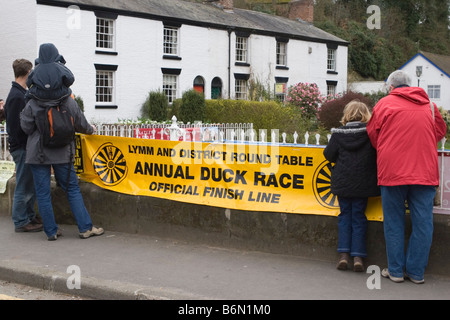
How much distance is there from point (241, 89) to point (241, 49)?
7.76 ft

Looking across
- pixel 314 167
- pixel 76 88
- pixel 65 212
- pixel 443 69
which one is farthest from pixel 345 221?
pixel 443 69

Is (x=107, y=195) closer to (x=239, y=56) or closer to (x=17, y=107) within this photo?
(x=17, y=107)

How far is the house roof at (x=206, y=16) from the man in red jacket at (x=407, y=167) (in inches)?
832

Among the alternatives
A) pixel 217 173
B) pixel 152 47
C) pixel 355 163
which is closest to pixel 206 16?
pixel 152 47

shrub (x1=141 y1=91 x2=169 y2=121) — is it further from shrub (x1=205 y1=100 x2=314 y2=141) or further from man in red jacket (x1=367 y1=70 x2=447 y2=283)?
man in red jacket (x1=367 y1=70 x2=447 y2=283)

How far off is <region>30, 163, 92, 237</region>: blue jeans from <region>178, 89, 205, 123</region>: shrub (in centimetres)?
1916

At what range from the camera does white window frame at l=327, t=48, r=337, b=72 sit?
3931 centimetres

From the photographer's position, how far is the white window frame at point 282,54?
3494cm

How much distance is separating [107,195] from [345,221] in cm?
340

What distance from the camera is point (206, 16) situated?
3078cm

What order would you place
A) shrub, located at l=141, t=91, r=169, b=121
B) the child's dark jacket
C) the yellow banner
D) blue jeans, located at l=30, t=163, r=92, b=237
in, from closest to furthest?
the child's dark jacket, the yellow banner, blue jeans, located at l=30, t=163, r=92, b=237, shrub, located at l=141, t=91, r=169, b=121

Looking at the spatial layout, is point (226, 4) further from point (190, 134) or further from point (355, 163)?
point (355, 163)

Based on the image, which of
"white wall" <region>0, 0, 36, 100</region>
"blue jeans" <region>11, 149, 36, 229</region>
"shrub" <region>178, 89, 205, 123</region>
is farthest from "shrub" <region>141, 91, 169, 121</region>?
"blue jeans" <region>11, 149, 36, 229</region>

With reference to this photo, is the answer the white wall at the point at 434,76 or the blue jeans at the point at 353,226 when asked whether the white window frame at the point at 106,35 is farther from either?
the white wall at the point at 434,76
